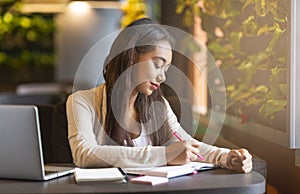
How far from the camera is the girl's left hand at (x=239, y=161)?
197cm

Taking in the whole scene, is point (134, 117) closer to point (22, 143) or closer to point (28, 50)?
point (22, 143)

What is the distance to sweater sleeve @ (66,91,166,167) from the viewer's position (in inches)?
79.0

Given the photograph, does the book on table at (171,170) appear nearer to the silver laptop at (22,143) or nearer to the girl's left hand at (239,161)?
the girl's left hand at (239,161)

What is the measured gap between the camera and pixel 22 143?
1.87m

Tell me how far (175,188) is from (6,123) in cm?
53

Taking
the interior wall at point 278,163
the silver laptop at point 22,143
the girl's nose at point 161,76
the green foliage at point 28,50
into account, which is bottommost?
the green foliage at point 28,50

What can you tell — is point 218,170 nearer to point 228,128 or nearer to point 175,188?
point 175,188

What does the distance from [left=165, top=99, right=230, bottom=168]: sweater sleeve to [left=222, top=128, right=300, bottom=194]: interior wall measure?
0.41m

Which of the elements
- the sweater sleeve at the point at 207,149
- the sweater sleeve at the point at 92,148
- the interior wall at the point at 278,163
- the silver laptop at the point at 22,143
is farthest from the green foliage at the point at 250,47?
the silver laptop at the point at 22,143

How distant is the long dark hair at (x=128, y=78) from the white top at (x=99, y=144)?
28 millimetres

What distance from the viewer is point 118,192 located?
170 centimetres

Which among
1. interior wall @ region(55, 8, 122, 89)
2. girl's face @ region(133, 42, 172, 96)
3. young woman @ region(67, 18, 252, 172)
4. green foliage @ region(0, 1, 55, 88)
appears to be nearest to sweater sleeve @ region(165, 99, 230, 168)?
young woman @ region(67, 18, 252, 172)

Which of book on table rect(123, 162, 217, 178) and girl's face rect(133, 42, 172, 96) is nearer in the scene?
book on table rect(123, 162, 217, 178)

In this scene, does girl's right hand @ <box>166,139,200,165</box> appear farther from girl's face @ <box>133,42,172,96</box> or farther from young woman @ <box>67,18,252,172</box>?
girl's face @ <box>133,42,172,96</box>
